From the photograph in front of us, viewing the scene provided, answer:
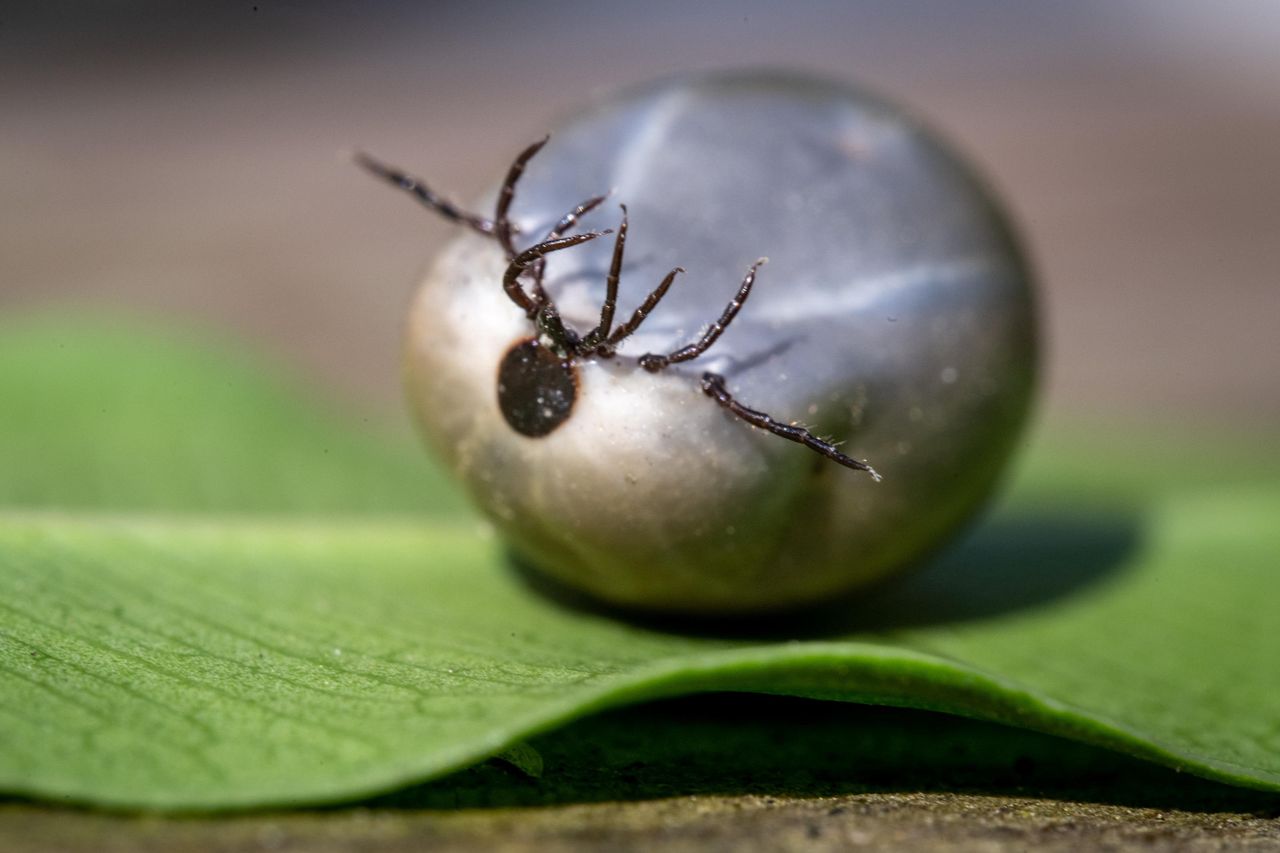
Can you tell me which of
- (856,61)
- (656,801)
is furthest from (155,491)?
(856,61)

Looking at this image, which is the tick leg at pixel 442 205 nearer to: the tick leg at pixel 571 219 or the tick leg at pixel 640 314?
the tick leg at pixel 571 219

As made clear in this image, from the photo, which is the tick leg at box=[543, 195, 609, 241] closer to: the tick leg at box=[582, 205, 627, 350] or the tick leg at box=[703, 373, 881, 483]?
the tick leg at box=[582, 205, 627, 350]

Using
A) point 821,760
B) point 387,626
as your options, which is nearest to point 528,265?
point 387,626

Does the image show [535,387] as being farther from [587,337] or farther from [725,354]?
[725,354]

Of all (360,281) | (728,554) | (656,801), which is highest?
(360,281)

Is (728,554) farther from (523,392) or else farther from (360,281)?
(360,281)

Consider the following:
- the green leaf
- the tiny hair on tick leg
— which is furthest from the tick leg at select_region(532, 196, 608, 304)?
the green leaf

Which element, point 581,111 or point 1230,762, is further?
point 581,111
